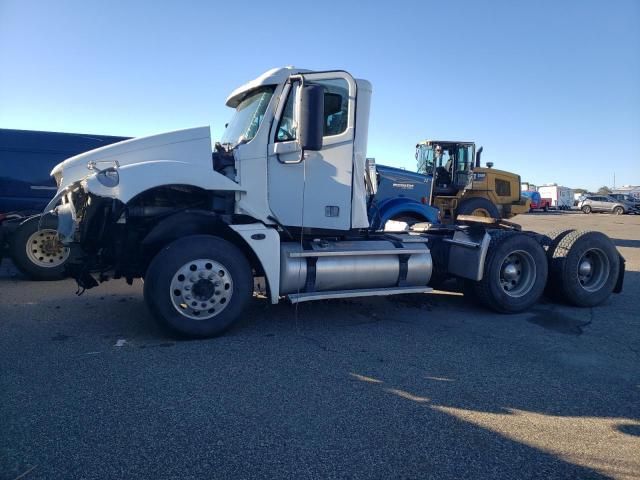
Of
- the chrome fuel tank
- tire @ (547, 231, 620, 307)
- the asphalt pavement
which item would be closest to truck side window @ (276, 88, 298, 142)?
the chrome fuel tank

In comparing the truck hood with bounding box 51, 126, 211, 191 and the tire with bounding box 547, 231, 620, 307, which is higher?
the truck hood with bounding box 51, 126, 211, 191

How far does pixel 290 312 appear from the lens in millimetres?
6125

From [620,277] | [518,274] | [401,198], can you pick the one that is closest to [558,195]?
[401,198]

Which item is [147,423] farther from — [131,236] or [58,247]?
[58,247]

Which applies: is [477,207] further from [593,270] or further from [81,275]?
[81,275]

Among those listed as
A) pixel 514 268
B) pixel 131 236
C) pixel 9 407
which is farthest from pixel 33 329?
pixel 514 268

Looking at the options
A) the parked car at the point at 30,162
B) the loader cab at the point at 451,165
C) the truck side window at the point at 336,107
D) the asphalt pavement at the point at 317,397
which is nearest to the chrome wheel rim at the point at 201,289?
the asphalt pavement at the point at 317,397

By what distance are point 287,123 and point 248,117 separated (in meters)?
0.66

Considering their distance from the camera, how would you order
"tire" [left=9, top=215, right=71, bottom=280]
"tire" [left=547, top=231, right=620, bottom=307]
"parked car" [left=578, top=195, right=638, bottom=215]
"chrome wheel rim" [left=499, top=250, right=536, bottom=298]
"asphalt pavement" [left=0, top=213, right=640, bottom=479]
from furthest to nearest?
"parked car" [left=578, top=195, right=638, bottom=215] < "tire" [left=9, top=215, right=71, bottom=280] < "tire" [left=547, top=231, right=620, bottom=307] < "chrome wheel rim" [left=499, top=250, right=536, bottom=298] < "asphalt pavement" [left=0, top=213, right=640, bottom=479]

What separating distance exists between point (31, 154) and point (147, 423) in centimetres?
820

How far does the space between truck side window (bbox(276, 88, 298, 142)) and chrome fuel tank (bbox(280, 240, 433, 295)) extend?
128 centimetres

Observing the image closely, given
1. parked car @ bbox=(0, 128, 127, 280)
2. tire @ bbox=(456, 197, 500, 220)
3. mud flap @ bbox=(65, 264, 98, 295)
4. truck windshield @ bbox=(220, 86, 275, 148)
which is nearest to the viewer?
mud flap @ bbox=(65, 264, 98, 295)

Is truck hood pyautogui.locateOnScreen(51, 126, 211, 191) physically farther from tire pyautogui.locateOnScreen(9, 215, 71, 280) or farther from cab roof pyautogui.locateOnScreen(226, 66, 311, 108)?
tire pyautogui.locateOnScreen(9, 215, 71, 280)

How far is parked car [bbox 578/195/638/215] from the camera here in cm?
4346
